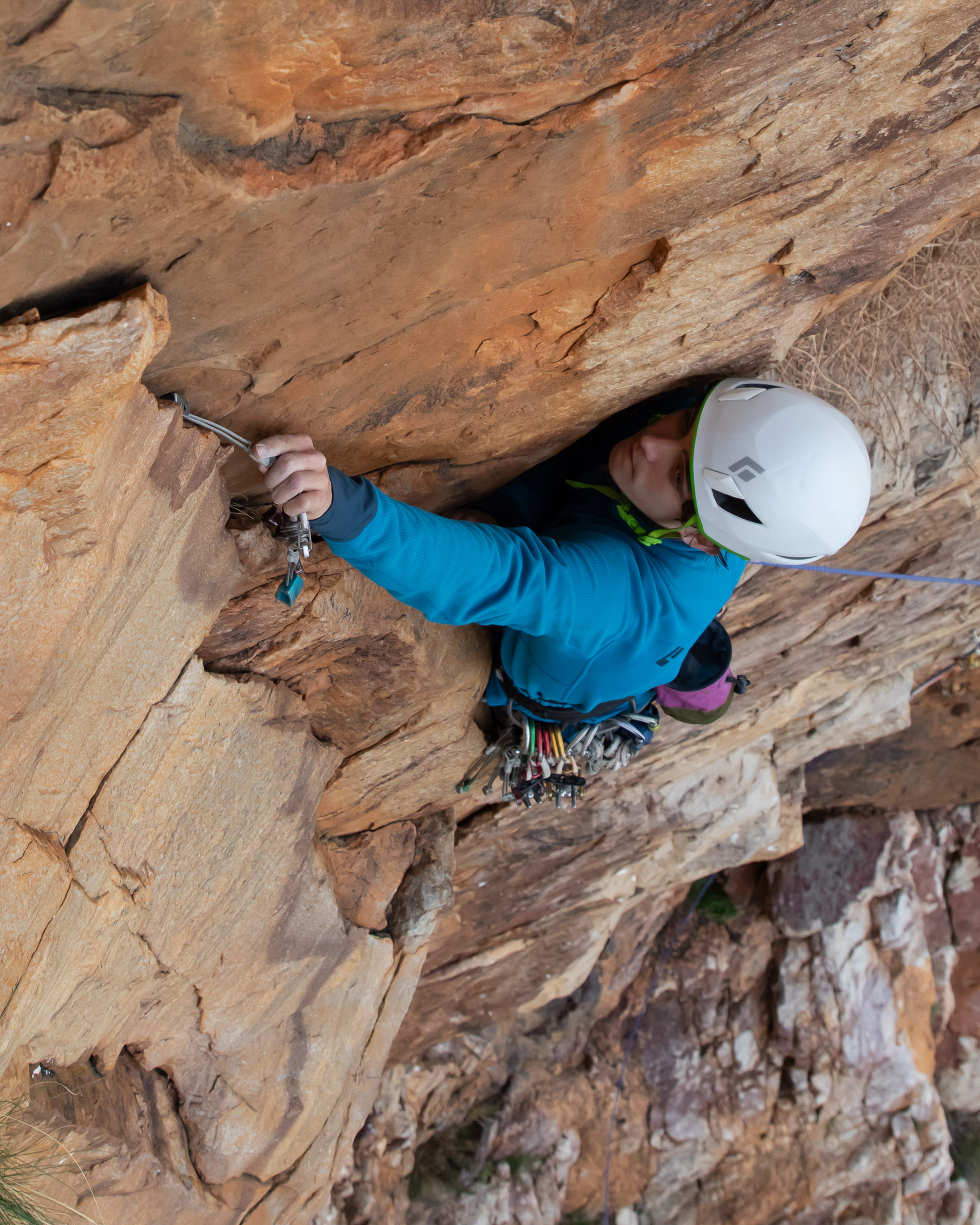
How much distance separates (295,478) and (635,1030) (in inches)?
286

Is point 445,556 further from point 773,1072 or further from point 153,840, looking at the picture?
point 773,1072

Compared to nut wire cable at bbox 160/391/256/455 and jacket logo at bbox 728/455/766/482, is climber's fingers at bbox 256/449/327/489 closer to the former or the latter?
nut wire cable at bbox 160/391/256/455

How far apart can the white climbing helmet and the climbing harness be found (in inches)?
50.2

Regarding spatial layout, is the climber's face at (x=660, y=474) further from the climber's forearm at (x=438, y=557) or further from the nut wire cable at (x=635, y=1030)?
the nut wire cable at (x=635, y=1030)

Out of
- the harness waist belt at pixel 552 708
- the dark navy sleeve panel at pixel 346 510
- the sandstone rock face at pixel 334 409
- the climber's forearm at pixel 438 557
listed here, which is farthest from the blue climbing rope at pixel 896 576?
the dark navy sleeve panel at pixel 346 510

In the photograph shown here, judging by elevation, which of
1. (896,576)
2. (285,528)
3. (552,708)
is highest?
(285,528)

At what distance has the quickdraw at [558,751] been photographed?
336 centimetres

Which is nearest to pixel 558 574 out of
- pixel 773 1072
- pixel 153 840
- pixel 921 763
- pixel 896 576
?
pixel 153 840

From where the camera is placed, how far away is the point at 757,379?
276 centimetres

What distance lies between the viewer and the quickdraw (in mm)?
3359

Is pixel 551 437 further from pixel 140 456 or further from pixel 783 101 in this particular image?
pixel 140 456

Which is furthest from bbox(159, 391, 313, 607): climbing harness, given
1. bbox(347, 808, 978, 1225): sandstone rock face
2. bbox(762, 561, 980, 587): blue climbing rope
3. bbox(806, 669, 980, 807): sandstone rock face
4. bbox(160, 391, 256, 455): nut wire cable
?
bbox(806, 669, 980, 807): sandstone rock face

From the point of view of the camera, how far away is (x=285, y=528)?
220cm

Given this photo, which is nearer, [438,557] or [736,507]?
[438,557]
